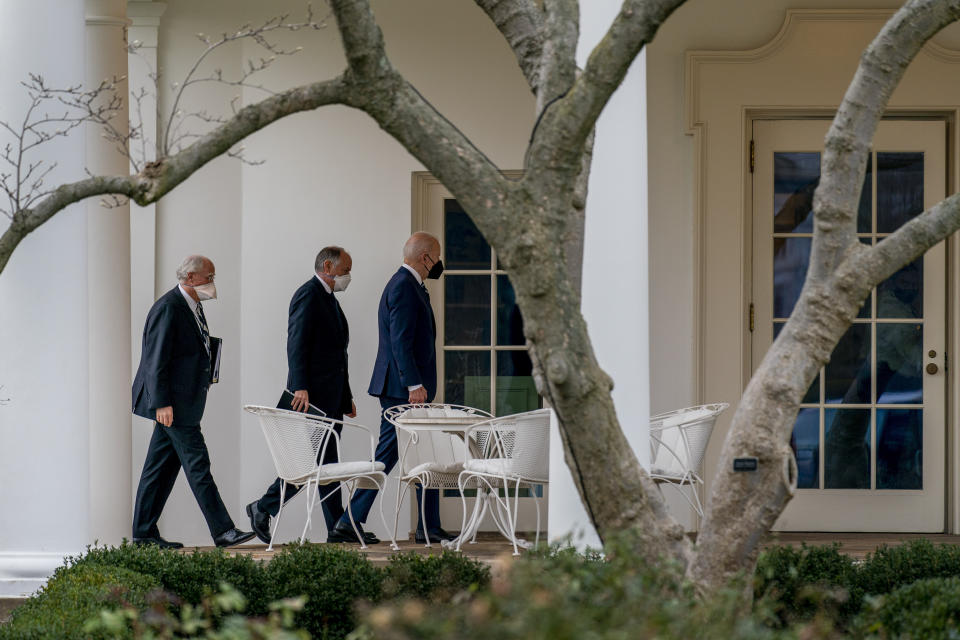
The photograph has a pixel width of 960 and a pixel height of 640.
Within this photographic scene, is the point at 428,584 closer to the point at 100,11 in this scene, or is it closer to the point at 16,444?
the point at 16,444

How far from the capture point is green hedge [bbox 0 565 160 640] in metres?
3.76

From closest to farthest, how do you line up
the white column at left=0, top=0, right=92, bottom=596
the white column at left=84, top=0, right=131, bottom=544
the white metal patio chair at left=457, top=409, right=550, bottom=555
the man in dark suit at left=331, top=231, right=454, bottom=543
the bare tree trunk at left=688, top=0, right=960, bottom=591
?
the bare tree trunk at left=688, top=0, right=960, bottom=591, the white column at left=0, top=0, right=92, bottom=596, the white metal patio chair at left=457, top=409, right=550, bottom=555, the white column at left=84, top=0, right=131, bottom=544, the man in dark suit at left=331, top=231, right=454, bottom=543

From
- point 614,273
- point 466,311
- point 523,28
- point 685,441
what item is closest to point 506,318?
point 466,311

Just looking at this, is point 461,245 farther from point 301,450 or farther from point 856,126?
point 856,126

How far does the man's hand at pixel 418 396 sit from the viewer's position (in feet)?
23.6

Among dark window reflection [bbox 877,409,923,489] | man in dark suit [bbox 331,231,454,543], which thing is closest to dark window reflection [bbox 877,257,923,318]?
dark window reflection [bbox 877,409,923,489]

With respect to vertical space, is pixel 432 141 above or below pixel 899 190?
below

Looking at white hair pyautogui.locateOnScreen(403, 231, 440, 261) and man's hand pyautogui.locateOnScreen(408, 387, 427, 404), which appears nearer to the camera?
man's hand pyautogui.locateOnScreen(408, 387, 427, 404)

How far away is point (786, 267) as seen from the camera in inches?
315

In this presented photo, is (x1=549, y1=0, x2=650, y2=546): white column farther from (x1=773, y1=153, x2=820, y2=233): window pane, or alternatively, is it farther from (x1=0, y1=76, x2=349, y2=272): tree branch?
(x1=773, y1=153, x2=820, y2=233): window pane

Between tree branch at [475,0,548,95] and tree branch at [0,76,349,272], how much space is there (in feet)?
2.62

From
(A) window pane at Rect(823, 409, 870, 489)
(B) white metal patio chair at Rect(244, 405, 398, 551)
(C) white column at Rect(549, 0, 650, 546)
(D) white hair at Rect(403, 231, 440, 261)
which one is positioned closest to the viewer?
(C) white column at Rect(549, 0, 650, 546)

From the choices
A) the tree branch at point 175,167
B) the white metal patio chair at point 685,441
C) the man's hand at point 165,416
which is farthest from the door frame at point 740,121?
the tree branch at point 175,167

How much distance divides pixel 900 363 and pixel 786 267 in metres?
0.99
